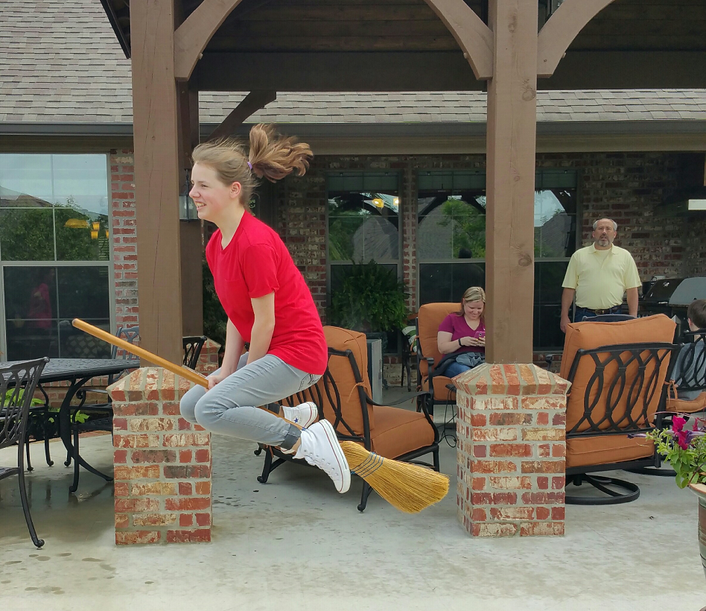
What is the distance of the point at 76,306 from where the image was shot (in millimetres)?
7578

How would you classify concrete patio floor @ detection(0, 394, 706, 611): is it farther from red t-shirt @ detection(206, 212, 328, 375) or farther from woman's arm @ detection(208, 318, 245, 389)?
red t-shirt @ detection(206, 212, 328, 375)

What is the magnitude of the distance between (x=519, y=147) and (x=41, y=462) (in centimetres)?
426

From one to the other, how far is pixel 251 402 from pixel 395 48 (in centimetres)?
415

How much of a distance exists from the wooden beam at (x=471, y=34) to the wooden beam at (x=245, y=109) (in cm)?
308

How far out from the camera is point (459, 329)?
559 centimetres

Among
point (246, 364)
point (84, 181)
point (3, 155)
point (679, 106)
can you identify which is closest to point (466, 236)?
point (679, 106)

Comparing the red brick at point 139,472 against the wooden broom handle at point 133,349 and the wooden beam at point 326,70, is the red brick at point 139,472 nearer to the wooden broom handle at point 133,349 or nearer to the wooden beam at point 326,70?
the wooden broom handle at point 133,349

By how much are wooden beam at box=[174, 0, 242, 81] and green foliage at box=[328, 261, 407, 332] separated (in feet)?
15.4

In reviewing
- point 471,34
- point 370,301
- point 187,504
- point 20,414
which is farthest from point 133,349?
point 370,301

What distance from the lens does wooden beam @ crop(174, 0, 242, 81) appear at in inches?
142

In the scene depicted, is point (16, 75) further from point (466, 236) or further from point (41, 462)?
point (466, 236)

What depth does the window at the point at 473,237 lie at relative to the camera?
858cm

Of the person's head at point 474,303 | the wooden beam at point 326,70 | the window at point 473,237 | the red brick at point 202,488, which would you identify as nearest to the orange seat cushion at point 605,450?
the person's head at point 474,303

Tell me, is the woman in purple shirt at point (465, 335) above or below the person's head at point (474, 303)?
below
